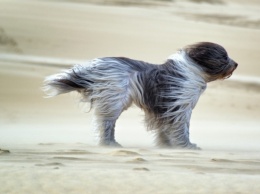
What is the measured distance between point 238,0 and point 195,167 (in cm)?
1421

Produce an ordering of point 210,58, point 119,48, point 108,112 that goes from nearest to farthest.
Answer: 1. point 108,112
2. point 210,58
3. point 119,48

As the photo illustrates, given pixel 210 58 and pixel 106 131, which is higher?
pixel 210 58

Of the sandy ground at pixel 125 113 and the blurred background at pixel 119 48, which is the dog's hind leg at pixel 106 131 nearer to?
the sandy ground at pixel 125 113

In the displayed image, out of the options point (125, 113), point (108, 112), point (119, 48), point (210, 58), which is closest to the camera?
point (108, 112)

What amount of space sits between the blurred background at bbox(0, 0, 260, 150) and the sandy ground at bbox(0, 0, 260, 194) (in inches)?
0.8

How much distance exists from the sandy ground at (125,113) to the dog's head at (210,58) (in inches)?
28.6

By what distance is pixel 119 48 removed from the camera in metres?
16.8

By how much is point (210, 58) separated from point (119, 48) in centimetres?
898

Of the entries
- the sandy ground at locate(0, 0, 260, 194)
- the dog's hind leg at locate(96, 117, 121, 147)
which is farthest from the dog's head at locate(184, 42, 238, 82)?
the dog's hind leg at locate(96, 117, 121, 147)

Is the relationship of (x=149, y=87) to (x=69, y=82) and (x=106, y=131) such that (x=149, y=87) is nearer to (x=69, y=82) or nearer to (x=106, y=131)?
(x=106, y=131)

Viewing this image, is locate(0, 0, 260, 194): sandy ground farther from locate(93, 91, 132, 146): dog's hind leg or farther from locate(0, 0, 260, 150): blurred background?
locate(93, 91, 132, 146): dog's hind leg

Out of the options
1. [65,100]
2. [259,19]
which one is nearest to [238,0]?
[259,19]

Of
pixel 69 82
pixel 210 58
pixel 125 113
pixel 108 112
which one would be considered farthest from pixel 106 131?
pixel 125 113

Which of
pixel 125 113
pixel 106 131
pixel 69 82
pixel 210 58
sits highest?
pixel 210 58
